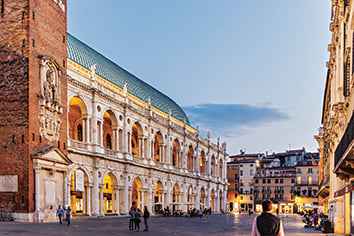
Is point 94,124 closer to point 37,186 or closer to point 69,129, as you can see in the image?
point 69,129

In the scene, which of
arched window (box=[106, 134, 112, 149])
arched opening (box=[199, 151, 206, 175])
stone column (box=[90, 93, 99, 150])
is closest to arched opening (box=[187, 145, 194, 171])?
arched opening (box=[199, 151, 206, 175])

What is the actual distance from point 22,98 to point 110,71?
81.5 feet

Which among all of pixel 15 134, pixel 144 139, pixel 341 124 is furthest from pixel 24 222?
pixel 144 139

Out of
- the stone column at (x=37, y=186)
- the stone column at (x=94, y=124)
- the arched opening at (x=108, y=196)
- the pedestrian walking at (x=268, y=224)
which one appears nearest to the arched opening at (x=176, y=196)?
the arched opening at (x=108, y=196)

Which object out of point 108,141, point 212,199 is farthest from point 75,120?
point 212,199

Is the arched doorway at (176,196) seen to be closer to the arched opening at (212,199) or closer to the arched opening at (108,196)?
the arched opening at (108,196)

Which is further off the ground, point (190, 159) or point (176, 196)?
point (190, 159)

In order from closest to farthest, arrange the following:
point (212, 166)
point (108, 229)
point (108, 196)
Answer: point (108, 229), point (108, 196), point (212, 166)

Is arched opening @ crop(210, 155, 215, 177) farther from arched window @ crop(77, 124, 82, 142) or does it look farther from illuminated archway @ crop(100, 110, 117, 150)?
arched window @ crop(77, 124, 82, 142)

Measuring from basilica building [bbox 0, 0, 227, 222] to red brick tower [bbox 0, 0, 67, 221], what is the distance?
69 mm

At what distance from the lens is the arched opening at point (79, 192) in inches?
1699

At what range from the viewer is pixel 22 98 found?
1313 inches

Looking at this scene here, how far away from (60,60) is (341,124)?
2291 centimetres

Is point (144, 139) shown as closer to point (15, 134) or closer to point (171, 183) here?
point (171, 183)
